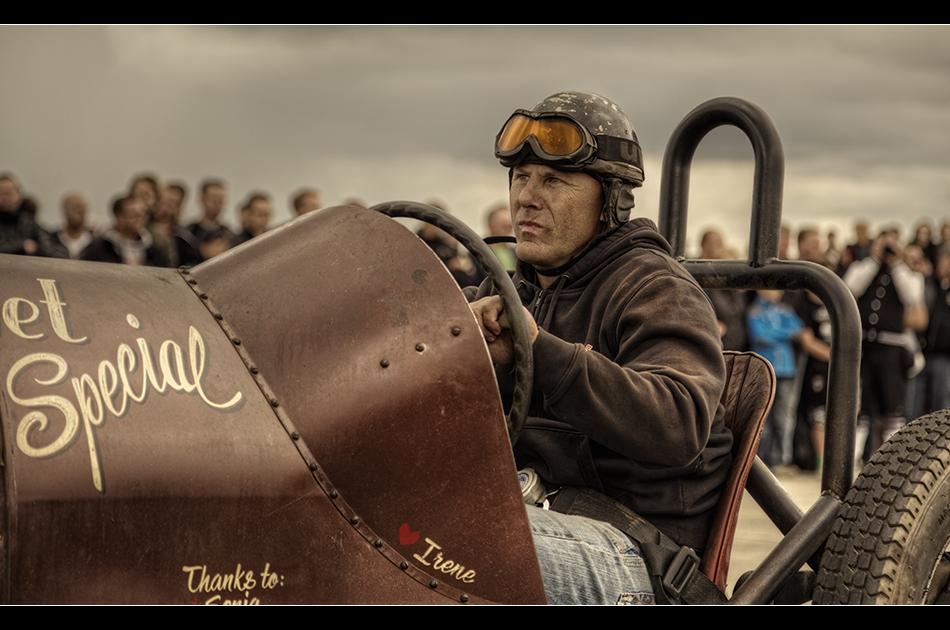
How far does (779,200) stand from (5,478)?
74.6 inches

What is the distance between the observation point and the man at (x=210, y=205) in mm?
6402

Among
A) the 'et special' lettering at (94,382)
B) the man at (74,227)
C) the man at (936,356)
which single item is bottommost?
the man at (936,356)

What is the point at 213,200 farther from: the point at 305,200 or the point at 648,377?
the point at 648,377

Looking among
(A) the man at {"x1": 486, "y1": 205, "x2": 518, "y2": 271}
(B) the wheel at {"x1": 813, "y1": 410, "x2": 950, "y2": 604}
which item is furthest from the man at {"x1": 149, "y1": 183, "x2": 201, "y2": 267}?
(B) the wheel at {"x1": 813, "y1": 410, "x2": 950, "y2": 604}

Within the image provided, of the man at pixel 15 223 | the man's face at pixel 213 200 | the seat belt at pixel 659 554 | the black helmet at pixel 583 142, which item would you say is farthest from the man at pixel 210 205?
the seat belt at pixel 659 554

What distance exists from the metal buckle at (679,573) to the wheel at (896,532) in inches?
11.7

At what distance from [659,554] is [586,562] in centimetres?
18

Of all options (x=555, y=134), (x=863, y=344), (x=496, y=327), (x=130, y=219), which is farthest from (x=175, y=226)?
(x=863, y=344)

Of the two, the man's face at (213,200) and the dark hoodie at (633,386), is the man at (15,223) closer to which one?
the man's face at (213,200)

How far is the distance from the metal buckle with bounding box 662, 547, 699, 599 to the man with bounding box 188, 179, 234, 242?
15.7 ft

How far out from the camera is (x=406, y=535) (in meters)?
1.63

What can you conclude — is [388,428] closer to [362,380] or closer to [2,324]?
[362,380]

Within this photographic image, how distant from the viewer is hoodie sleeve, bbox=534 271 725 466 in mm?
1894

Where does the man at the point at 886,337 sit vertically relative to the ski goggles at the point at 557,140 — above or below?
below
